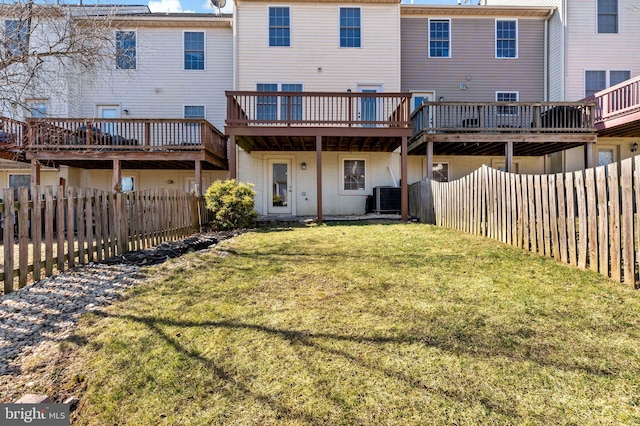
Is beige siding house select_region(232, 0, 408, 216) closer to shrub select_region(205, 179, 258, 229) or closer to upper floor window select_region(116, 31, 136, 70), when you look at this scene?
shrub select_region(205, 179, 258, 229)

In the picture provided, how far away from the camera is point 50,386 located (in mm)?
2049

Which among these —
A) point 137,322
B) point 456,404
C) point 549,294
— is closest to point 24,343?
point 137,322

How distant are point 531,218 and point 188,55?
45.6ft

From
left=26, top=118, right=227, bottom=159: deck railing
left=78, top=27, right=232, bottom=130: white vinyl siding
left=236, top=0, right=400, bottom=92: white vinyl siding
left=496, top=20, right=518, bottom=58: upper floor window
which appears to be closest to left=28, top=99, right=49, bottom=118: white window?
left=26, top=118, right=227, bottom=159: deck railing

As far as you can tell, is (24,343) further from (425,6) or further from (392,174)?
(425,6)

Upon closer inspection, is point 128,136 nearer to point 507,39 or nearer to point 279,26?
point 279,26

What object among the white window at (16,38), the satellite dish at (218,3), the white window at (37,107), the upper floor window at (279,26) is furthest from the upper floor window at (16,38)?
the satellite dish at (218,3)

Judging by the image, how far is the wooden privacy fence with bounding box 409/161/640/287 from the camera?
134 inches

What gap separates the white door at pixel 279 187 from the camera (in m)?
13.1

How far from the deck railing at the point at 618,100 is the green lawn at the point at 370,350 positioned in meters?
10.2

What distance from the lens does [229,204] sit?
353 inches

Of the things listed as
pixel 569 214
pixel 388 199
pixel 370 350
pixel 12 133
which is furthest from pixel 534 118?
pixel 12 133

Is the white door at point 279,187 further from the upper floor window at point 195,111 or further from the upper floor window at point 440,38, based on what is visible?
the upper floor window at point 440,38

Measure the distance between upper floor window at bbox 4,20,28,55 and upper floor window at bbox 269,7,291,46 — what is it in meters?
8.52
